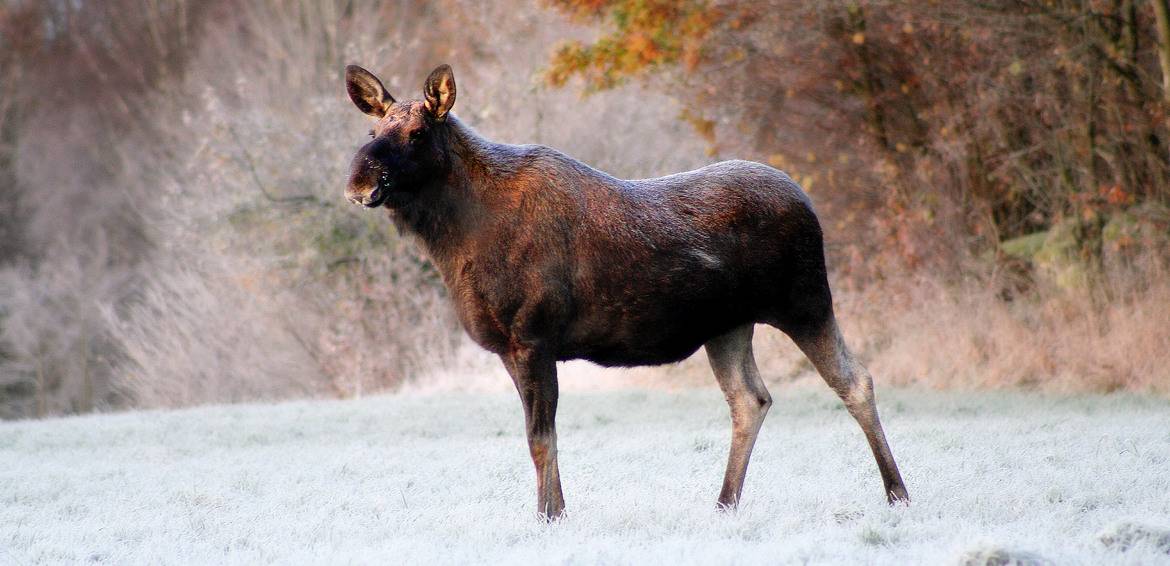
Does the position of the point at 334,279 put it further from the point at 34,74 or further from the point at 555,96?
the point at 34,74

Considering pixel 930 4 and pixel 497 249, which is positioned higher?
pixel 930 4

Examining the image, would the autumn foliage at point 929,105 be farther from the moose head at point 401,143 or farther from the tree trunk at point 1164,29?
the moose head at point 401,143

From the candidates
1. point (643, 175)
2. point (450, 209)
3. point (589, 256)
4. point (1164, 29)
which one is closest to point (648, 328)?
point (589, 256)

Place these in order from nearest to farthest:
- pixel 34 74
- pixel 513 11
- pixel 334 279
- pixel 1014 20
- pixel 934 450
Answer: pixel 934 450 → pixel 1014 20 → pixel 334 279 → pixel 513 11 → pixel 34 74

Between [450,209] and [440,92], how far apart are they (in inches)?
23.0

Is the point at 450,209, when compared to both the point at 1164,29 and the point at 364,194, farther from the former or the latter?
the point at 1164,29

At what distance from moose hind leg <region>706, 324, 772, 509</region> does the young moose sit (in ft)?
0.03

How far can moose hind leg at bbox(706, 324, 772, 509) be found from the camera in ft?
23.9

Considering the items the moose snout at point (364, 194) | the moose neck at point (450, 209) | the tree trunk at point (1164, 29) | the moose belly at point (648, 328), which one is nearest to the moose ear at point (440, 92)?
the moose neck at point (450, 209)

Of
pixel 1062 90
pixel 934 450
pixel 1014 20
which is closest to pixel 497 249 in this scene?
pixel 934 450

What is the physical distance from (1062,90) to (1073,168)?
0.93 m

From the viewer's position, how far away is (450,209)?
6.88 m

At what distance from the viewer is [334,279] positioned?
80.4ft

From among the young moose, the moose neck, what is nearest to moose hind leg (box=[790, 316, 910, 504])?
the young moose
